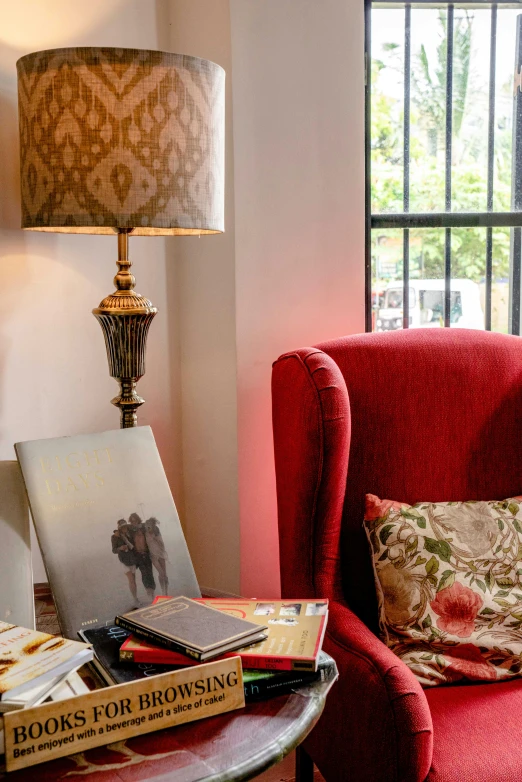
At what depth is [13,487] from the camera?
3.69 feet

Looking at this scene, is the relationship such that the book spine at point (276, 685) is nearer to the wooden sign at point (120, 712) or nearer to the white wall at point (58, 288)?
the wooden sign at point (120, 712)

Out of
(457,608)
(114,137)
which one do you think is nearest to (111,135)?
(114,137)

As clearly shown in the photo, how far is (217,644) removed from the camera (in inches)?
34.7

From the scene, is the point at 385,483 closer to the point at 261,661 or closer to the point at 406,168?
the point at 261,661

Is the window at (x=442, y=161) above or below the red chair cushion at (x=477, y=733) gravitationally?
above

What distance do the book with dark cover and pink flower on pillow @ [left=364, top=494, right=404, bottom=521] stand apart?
60 centimetres

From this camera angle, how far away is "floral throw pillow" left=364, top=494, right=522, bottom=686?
1.32 metres

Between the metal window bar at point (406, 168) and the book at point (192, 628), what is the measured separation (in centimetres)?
119

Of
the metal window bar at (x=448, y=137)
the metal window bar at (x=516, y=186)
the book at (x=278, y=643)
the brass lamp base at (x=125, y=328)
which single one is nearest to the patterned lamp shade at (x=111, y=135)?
the brass lamp base at (x=125, y=328)

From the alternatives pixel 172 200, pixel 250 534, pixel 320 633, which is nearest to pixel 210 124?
pixel 172 200

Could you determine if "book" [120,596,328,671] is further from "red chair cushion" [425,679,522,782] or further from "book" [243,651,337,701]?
"red chair cushion" [425,679,522,782]

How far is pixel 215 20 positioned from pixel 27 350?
90cm

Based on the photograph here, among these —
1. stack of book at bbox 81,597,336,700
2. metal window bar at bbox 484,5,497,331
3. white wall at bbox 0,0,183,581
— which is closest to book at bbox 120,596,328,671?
stack of book at bbox 81,597,336,700

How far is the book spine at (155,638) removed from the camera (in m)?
0.87
